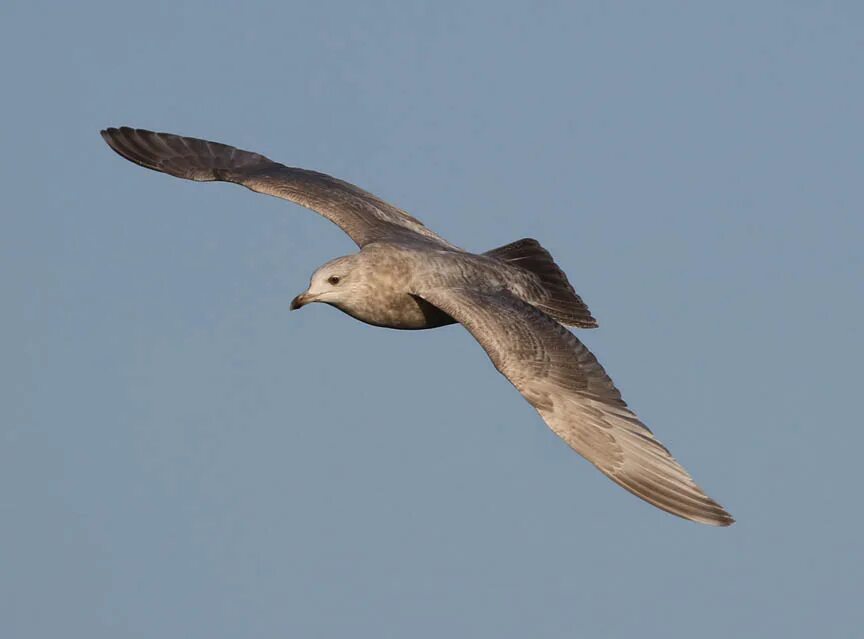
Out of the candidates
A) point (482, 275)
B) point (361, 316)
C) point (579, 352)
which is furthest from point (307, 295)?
Result: point (579, 352)

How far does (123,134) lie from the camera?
73.1ft

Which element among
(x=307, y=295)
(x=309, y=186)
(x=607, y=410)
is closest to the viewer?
(x=607, y=410)

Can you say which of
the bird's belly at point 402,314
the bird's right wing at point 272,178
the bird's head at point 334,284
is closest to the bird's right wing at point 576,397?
the bird's belly at point 402,314

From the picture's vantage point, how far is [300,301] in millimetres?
18141

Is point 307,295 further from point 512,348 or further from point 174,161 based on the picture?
point 174,161

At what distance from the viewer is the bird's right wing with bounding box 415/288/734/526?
15367 mm

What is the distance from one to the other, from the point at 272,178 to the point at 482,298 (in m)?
4.36

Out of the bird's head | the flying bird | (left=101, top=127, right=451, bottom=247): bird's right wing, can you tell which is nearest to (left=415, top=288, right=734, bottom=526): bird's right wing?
the flying bird

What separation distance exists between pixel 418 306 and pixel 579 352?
2.30m

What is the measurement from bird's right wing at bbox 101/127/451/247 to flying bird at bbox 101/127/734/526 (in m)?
0.02

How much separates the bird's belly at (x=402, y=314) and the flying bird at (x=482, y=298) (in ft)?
0.04

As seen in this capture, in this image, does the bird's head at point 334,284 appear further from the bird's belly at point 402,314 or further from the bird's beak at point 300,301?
the bird's belly at point 402,314

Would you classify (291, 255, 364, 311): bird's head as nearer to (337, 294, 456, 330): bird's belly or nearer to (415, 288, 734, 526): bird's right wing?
(337, 294, 456, 330): bird's belly

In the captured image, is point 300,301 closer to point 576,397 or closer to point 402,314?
point 402,314
